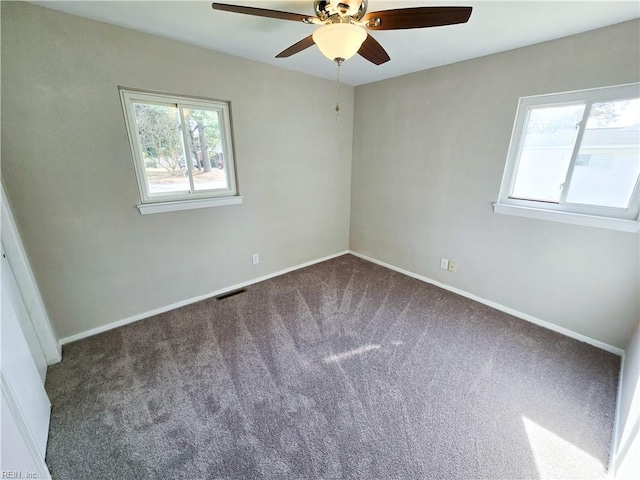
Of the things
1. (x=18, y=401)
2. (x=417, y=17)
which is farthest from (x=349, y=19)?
(x=18, y=401)

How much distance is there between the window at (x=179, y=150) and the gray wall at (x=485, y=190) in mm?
1818

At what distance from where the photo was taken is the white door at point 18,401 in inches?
39.7

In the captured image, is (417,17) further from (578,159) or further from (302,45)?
(578,159)

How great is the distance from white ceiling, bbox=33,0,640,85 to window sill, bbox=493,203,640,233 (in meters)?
1.25

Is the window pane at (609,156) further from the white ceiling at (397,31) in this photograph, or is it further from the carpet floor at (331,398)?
the carpet floor at (331,398)

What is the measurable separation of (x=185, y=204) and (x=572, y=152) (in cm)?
320

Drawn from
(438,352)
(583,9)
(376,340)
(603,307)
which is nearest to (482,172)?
(583,9)

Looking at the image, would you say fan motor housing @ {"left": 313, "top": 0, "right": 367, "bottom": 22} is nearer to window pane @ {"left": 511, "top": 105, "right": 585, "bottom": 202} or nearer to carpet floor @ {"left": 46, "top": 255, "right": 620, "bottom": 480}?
window pane @ {"left": 511, "top": 105, "right": 585, "bottom": 202}

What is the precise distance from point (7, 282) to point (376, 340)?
2.43 metres

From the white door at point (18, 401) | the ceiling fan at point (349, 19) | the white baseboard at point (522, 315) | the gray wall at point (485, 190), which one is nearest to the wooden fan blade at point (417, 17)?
the ceiling fan at point (349, 19)

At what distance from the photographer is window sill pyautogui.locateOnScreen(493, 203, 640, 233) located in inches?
70.6

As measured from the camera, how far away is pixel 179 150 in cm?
231

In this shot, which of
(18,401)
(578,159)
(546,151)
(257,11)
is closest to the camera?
(18,401)

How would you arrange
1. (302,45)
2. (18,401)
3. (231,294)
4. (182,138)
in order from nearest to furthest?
(18,401) < (302,45) < (182,138) < (231,294)
